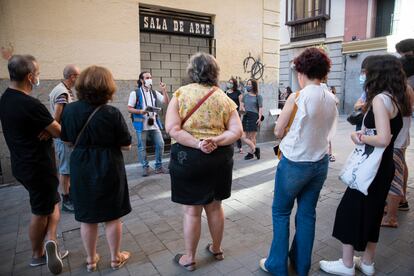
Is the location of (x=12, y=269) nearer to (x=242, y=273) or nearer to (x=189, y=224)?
(x=189, y=224)

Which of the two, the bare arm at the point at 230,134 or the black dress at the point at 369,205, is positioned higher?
the bare arm at the point at 230,134

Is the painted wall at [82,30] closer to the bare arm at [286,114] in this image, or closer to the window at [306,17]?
the bare arm at [286,114]

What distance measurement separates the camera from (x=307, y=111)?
7.22 feet

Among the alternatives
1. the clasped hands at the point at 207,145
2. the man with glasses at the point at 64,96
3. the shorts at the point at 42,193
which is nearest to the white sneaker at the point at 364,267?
the clasped hands at the point at 207,145

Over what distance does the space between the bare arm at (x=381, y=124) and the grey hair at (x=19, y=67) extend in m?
2.77

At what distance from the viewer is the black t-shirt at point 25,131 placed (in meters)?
2.46

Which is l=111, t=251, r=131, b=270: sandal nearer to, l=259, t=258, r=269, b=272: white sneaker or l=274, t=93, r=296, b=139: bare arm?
l=259, t=258, r=269, b=272: white sneaker

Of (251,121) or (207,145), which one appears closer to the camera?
(207,145)

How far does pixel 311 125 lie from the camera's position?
2.24 m

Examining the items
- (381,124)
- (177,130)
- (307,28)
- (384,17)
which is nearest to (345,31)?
(384,17)

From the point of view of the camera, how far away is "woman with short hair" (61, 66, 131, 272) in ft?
7.93

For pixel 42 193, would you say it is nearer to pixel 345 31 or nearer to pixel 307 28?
pixel 345 31

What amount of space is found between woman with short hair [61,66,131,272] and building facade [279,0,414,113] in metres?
15.4

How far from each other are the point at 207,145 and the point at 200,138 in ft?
0.33
